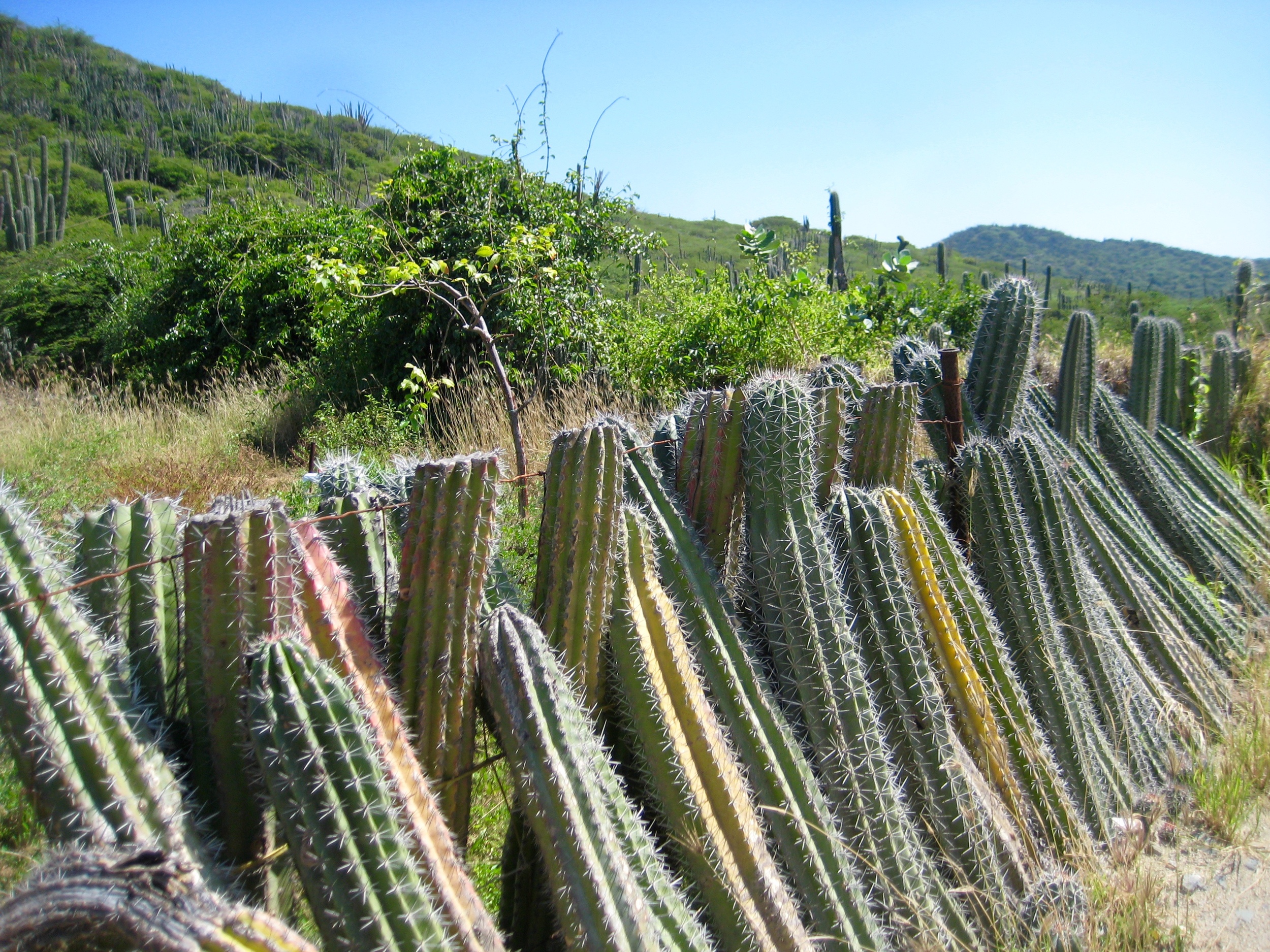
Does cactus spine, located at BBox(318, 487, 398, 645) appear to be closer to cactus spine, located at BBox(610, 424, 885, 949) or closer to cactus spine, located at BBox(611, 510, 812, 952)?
cactus spine, located at BBox(611, 510, 812, 952)

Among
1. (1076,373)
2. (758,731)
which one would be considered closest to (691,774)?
(758,731)

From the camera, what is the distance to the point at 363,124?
6793 mm

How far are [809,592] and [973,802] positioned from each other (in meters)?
1.02

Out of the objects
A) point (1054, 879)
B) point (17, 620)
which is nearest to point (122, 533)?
point (17, 620)

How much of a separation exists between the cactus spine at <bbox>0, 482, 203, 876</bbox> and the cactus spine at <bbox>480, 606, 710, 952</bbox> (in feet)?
2.48

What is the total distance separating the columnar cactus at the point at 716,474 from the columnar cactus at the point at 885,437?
2.26 ft

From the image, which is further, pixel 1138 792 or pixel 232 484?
pixel 232 484

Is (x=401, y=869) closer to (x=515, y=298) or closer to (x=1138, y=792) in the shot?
(x=1138, y=792)

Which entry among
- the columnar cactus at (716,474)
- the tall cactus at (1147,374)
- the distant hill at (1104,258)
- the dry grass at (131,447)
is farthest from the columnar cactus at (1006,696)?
the distant hill at (1104,258)

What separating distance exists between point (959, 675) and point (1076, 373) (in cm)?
328

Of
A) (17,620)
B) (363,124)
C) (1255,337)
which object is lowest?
(17,620)

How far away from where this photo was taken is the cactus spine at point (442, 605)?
2.12 meters

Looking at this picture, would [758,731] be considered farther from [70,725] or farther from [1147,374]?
[1147,374]

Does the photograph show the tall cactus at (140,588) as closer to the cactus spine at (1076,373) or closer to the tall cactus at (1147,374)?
the cactus spine at (1076,373)
